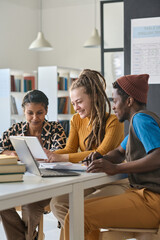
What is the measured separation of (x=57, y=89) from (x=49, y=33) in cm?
331

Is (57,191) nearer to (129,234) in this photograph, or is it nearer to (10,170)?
(10,170)

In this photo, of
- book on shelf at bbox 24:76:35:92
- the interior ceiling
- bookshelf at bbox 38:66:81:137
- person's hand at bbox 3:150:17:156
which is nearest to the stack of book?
person's hand at bbox 3:150:17:156

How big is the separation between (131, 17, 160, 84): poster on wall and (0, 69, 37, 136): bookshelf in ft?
12.1

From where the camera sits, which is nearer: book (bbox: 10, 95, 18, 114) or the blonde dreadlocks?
the blonde dreadlocks

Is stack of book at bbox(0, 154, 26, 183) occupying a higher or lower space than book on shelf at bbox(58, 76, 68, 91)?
lower

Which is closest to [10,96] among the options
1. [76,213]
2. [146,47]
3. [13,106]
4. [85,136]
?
[13,106]

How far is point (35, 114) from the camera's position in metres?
2.83

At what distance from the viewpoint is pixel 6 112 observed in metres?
7.14

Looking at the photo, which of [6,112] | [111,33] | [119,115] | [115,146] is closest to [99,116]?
[115,146]

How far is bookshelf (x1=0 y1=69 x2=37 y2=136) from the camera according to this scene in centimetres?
711

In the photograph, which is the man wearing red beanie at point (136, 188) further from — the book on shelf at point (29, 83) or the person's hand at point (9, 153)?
the book on shelf at point (29, 83)

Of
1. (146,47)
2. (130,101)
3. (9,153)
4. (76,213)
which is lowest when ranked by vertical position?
(76,213)

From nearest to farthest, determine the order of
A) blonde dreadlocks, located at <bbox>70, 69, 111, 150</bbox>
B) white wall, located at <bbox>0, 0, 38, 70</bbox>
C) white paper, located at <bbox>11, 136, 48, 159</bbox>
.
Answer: white paper, located at <bbox>11, 136, 48, 159</bbox>, blonde dreadlocks, located at <bbox>70, 69, 111, 150</bbox>, white wall, located at <bbox>0, 0, 38, 70</bbox>

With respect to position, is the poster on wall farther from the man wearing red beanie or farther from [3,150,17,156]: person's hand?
the man wearing red beanie
